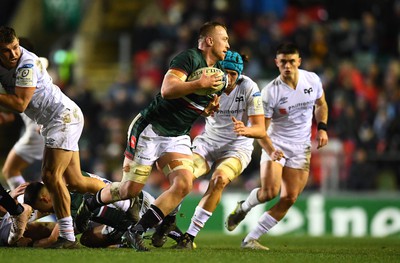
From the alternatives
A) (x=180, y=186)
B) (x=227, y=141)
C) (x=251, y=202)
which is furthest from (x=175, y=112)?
(x=251, y=202)

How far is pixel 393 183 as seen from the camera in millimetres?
19125

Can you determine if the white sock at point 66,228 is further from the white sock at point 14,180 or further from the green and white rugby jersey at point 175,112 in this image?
the white sock at point 14,180

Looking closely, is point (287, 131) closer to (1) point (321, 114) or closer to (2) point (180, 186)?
(1) point (321, 114)

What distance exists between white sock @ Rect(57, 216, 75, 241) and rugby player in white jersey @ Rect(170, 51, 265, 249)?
1257 millimetres

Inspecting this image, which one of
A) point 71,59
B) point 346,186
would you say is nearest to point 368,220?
point 346,186

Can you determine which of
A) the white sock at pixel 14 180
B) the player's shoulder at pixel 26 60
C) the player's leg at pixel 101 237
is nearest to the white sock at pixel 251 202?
the player's leg at pixel 101 237

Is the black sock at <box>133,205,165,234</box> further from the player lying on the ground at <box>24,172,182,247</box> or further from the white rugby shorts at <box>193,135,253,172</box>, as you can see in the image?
the white rugby shorts at <box>193,135,253,172</box>

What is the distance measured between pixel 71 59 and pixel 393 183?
8948 millimetres

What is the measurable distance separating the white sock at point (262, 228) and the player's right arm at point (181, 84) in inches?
115

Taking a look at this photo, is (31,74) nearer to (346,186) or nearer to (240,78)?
(240,78)

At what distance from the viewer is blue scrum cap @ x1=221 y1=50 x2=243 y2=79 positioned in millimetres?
11891

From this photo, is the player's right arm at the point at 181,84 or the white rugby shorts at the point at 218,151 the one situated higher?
the player's right arm at the point at 181,84

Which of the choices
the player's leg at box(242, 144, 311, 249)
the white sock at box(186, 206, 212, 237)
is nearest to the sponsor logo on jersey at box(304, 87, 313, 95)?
the player's leg at box(242, 144, 311, 249)

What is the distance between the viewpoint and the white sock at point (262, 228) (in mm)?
12680
